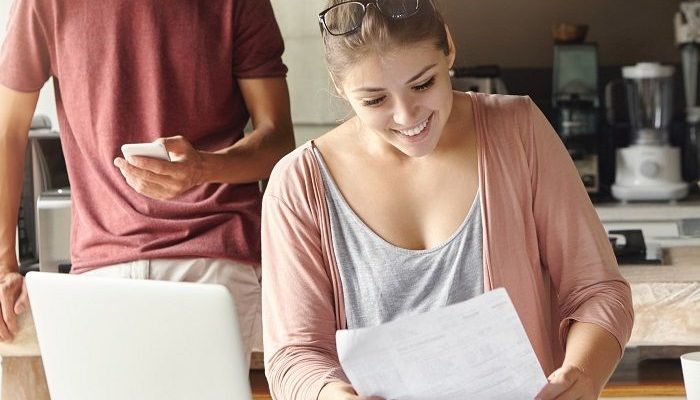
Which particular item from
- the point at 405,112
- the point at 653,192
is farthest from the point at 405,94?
the point at 653,192

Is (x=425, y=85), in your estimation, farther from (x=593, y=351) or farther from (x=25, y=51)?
(x=25, y=51)

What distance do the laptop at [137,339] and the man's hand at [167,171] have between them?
447mm

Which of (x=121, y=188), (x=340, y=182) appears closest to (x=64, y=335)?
(x=340, y=182)

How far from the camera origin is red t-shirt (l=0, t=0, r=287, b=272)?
2.23 m

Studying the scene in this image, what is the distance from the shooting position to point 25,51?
229 cm

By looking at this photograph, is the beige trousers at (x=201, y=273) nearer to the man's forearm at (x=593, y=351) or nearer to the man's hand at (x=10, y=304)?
the man's hand at (x=10, y=304)

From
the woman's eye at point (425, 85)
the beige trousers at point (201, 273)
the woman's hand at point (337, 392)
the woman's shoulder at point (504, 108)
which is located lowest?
the beige trousers at point (201, 273)

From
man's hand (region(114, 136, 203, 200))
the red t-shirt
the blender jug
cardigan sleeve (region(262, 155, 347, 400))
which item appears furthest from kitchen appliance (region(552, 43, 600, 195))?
cardigan sleeve (region(262, 155, 347, 400))

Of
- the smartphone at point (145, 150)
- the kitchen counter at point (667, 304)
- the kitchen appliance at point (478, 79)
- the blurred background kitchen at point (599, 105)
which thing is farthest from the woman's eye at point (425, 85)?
the kitchen appliance at point (478, 79)

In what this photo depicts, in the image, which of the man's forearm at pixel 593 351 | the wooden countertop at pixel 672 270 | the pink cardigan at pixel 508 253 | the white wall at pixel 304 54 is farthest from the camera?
the white wall at pixel 304 54

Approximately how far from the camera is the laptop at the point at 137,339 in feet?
4.77

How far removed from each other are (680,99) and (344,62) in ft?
8.25

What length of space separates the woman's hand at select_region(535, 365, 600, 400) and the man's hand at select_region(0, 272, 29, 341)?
128 cm

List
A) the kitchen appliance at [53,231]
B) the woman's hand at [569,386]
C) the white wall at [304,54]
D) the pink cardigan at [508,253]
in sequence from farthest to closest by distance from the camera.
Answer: the white wall at [304,54] → the kitchen appliance at [53,231] → the pink cardigan at [508,253] → the woman's hand at [569,386]
